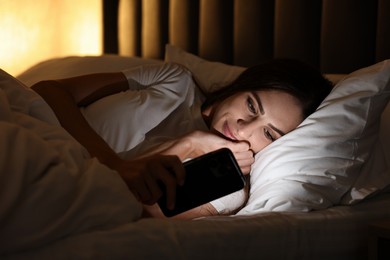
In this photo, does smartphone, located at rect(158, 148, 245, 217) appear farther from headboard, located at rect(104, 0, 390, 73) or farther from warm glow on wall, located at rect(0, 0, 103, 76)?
warm glow on wall, located at rect(0, 0, 103, 76)

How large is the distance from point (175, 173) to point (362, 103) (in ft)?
1.61

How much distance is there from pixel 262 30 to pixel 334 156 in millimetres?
777

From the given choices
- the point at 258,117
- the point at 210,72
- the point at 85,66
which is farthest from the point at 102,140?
the point at 85,66

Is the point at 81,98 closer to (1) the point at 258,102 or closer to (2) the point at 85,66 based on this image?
(1) the point at 258,102

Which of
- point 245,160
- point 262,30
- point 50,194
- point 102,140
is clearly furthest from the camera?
point 262,30

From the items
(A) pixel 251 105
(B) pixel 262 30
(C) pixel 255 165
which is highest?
(B) pixel 262 30

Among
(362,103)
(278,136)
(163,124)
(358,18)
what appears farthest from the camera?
(358,18)

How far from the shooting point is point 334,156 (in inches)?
43.4

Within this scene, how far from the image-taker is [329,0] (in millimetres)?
1561

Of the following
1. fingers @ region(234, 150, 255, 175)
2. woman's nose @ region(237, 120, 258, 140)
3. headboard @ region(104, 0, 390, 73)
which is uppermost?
headboard @ region(104, 0, 390, 73)

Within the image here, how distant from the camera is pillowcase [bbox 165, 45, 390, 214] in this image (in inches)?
41.8

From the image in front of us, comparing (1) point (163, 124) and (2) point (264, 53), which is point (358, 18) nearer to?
(2) point (264, 53)

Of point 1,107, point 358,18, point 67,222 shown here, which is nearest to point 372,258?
point 67,222

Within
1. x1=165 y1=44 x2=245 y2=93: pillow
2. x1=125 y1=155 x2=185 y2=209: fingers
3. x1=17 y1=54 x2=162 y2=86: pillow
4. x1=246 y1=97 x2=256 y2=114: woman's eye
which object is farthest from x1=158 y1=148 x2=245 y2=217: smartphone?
x1=17 y1=54 x2=162 y2=86: pillow
